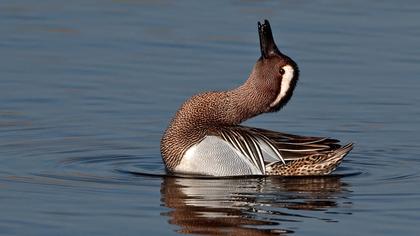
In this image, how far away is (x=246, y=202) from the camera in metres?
12.4

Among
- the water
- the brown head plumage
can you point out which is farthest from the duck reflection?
the brown head plumage

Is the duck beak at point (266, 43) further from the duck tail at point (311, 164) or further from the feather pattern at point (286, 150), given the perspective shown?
the duck tail at point (311, 164)

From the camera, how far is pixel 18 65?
17469mm

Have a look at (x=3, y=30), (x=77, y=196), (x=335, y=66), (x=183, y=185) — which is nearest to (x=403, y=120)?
(x=335, y=66)

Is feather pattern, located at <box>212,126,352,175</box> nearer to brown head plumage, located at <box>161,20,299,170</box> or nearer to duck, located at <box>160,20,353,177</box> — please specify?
duck, located at <box>160,20,353,177</box>

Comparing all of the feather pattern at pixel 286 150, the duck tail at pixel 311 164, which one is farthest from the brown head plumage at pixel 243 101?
the duck tail at pixel 311 164

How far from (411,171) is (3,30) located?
7.29 m

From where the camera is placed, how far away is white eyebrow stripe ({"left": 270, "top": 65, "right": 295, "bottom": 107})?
1378 centimetres

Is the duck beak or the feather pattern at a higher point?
the duck beak

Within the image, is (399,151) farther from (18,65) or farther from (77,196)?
(18,65)

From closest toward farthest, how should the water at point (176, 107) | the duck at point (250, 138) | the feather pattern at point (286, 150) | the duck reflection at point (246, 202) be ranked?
1. the duck reflection at point (246, 202)
2. the water at point (176, 107)
3. the duck at point (250, 138)
4. the feather pattern at point (286, 150)

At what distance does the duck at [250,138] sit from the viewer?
1366 cm

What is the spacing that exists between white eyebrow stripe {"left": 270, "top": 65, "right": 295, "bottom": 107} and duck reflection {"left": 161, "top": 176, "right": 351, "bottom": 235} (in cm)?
79

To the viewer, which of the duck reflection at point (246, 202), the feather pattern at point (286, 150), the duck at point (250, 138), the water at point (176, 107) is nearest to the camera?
the duck reflection at point (246, 202)
